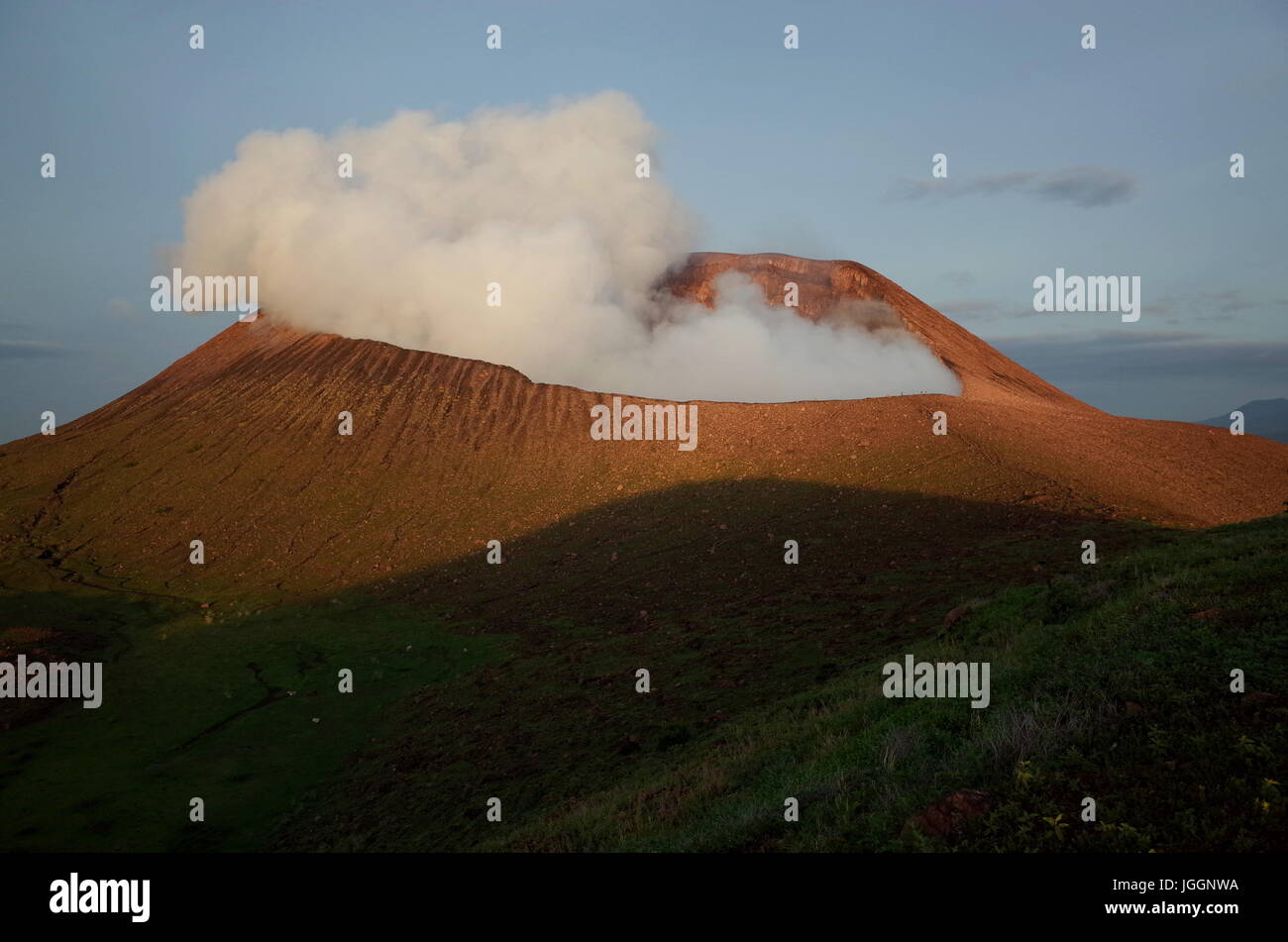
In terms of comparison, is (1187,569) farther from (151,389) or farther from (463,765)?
(151,389)

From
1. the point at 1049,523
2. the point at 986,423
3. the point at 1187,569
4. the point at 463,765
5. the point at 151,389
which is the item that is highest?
the point at 151,389

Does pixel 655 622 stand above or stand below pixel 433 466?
below

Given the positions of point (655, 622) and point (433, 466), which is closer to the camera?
point (655, 622)

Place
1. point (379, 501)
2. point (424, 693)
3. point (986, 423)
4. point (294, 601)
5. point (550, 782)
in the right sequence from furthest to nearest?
point (379, 501), point (986, 423), point (294, 601), point (424, 693), point (550, 782)

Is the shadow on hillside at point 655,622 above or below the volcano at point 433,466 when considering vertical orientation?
below

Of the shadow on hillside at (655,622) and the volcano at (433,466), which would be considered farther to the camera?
the volcano at (433,466)

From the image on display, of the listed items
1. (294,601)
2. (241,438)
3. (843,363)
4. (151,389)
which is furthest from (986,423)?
(151,389)
